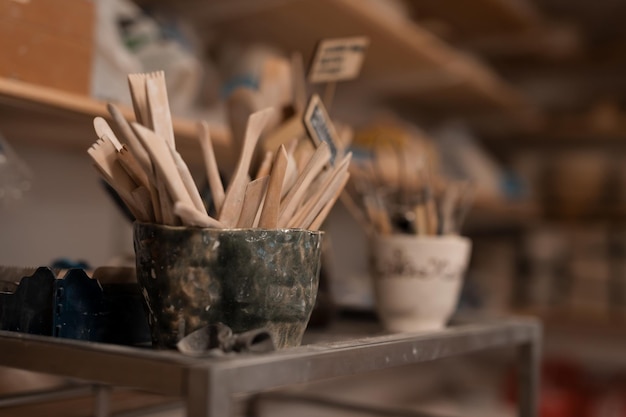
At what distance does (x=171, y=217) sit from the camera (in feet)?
2.28

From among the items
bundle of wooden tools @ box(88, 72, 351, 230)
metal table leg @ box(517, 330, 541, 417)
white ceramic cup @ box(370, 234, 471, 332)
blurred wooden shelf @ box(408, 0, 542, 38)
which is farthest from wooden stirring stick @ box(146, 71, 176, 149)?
blurred wooden shelf @ box(408, 0, 542, 38)

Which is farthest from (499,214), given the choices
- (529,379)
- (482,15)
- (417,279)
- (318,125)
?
(318,125)

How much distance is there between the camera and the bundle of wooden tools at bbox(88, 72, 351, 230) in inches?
26.5

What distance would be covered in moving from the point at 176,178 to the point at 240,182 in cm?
9

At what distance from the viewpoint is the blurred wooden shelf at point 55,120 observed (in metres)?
0.93

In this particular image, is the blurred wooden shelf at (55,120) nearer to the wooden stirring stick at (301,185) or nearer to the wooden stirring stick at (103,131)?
the wooden stirring stick at (103,131)

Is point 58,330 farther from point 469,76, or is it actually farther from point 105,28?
point 469,76

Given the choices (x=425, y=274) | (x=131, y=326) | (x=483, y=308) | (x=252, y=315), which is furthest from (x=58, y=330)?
(x=483, y=308)

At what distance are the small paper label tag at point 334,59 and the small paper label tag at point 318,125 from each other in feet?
0.35

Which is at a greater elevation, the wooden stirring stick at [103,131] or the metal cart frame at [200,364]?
the wooden stirring stick at [103,131]

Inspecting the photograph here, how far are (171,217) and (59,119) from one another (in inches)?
17.6

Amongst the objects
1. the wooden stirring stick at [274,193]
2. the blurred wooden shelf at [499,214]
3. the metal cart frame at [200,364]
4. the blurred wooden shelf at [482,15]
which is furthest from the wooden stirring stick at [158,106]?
the blurred wooden shelf at [482,15]

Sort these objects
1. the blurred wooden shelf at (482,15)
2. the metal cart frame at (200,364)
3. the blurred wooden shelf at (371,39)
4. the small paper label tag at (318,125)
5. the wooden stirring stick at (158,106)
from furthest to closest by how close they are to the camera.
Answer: the blurred wooden shelf at (482,15) → the blurred wooden shelf at (371,39) → the small paper label tag at (318,125) → the wooden stirring stick at (158,106) → the metal cart frame at (200,364)

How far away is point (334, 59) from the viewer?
41.8 inches
